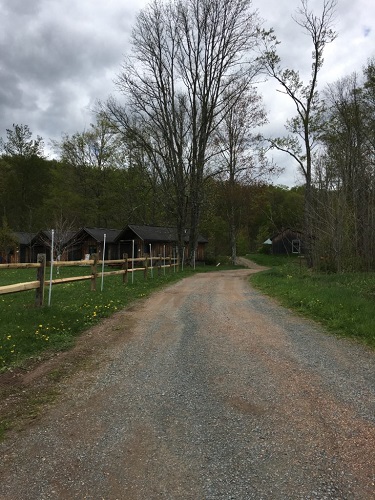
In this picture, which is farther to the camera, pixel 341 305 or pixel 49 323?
pixel 341 305

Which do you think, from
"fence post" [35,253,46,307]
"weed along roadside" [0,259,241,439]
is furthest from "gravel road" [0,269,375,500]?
"fence post" [35,253,46,307]

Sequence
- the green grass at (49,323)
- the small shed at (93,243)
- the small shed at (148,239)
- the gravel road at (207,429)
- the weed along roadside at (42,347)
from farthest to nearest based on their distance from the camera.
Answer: the small shed at (93,243), the small shed at (148,239), the green grass at (49,323), the weed along roadside at (42,347), the gravel road at (207,429)

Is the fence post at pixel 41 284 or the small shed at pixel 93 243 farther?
the small shed at pixel 93 243

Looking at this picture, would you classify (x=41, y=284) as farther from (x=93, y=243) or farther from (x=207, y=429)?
(x=93, y=243)

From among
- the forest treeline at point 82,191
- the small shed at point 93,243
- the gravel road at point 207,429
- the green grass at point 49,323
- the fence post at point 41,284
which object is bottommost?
the gravel road at point 207,429

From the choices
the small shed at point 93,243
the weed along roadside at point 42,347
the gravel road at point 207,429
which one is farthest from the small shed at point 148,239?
the gravel road at point 207,429

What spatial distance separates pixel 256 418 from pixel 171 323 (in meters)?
4.45

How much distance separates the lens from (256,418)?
11.7ft

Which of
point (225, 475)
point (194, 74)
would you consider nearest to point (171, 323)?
point (225, 475)

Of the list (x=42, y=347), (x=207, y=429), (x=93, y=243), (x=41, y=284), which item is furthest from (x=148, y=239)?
(x=207, y=429)

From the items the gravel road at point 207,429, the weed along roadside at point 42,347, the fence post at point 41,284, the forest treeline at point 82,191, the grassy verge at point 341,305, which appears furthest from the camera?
the forest treeline at point 82,191

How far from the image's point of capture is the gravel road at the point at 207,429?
262 cm

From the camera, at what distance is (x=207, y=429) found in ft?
11.1

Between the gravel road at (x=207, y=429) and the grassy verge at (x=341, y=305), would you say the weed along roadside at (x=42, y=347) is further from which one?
the grassy verge at (x=341, y=305)
